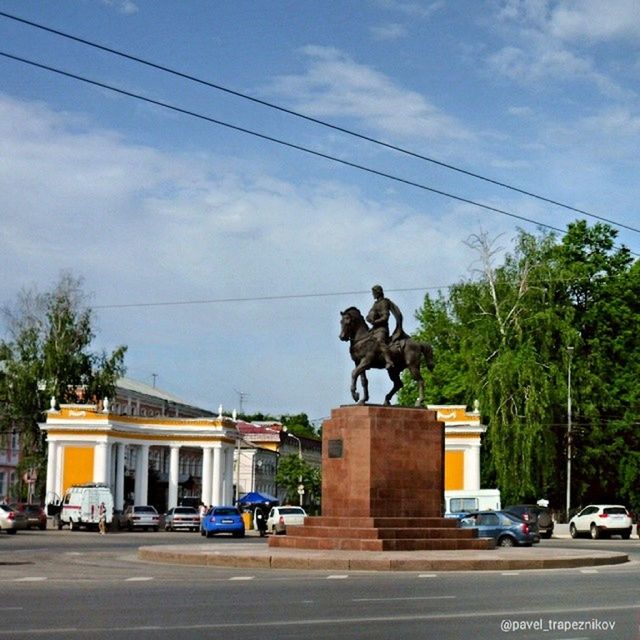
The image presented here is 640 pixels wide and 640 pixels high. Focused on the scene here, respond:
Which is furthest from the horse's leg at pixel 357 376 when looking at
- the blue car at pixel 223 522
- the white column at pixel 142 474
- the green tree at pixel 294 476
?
the green tree at pixel 294 476

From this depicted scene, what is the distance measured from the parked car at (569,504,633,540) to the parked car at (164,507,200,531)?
19.4 meters

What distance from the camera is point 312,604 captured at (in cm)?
1620

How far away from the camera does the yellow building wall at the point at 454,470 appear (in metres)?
65.8

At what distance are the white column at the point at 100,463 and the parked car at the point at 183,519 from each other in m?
8.19

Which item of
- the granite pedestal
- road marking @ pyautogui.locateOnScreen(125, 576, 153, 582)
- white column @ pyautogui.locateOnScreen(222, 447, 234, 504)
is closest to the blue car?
the granite pedestal

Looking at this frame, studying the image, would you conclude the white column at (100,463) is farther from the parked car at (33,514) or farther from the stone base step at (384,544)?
the stone base step at (384,544)

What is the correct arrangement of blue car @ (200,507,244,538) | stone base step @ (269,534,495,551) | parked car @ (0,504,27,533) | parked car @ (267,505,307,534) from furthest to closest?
parked car @ (0,504,27,533)
parked car @ (267,505,307,534)
blue car @ (200,507,244,538)
stone base step @ (269,534,495,551)

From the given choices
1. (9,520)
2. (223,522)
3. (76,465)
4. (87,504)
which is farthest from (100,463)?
(223,522)

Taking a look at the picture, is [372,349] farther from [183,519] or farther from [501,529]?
[183,519]

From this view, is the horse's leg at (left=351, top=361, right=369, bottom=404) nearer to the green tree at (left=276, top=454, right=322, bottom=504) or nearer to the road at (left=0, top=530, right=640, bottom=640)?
the road at (left=0, top=530, right=640, bottom=640)

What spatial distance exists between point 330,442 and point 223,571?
22.6ft

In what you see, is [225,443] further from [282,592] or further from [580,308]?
[282,592]

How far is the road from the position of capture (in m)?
12.9

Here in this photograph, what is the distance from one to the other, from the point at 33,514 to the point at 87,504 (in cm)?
271
